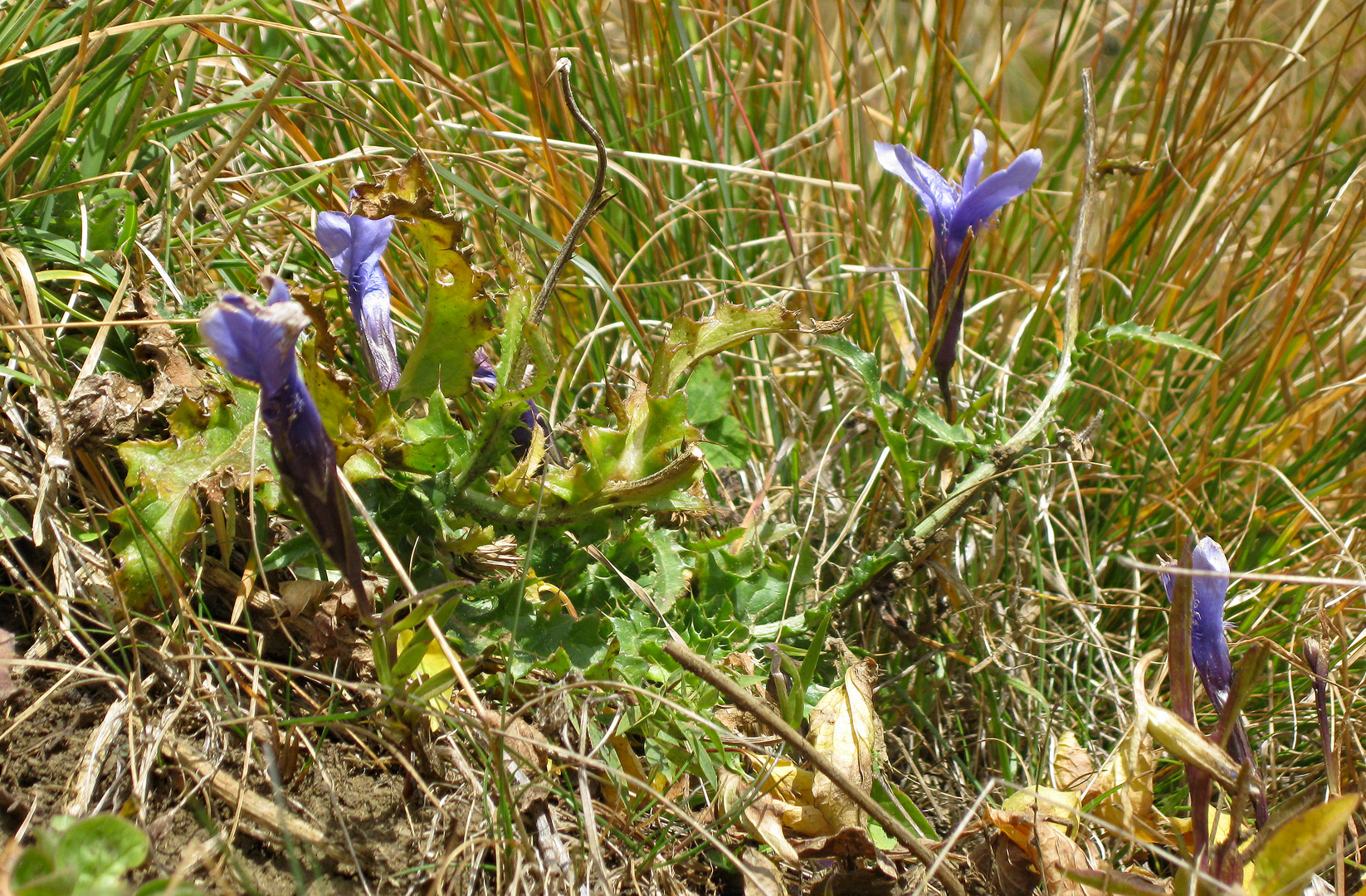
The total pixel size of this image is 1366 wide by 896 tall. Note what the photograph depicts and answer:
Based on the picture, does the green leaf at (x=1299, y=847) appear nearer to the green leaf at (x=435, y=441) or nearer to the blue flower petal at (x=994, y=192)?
the blue flower petal at (x=994, y=192)

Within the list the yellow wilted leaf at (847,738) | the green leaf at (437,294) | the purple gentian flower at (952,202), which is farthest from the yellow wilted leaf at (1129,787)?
the green leaf at (437,294)

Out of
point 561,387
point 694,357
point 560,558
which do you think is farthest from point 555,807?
point 561,387

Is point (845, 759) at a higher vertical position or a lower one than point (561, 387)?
lower

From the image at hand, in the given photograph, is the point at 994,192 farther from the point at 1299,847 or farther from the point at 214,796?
the point at 214,796

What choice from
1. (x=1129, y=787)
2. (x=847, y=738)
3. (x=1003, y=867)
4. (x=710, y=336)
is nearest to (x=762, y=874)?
(x=847, y=738)

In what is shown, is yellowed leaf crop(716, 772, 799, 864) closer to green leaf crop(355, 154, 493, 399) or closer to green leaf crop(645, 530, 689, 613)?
green leaf crop(645, 530, 689, 613)

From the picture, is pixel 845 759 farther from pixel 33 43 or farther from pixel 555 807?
pixel 33 43
